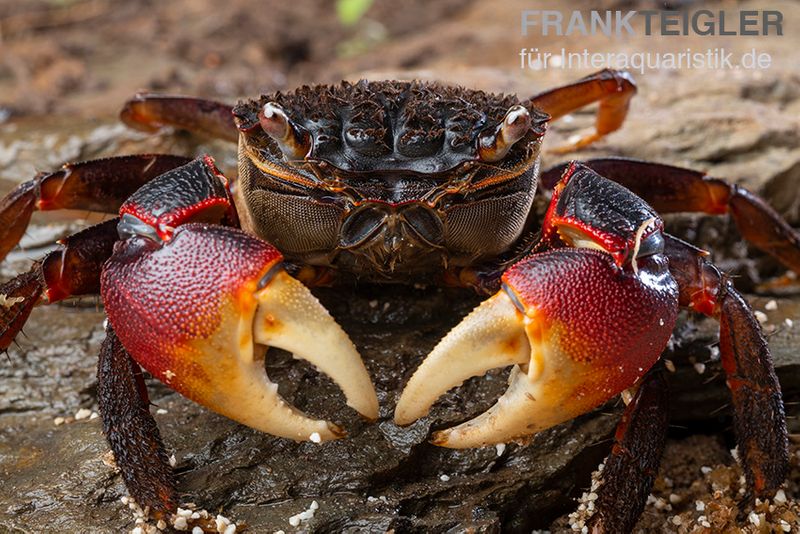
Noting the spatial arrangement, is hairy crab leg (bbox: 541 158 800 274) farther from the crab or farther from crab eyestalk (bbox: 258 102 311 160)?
crab eyestalk (bbox: 258 102 311 160)

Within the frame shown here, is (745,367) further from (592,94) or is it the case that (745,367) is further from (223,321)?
(223,321)

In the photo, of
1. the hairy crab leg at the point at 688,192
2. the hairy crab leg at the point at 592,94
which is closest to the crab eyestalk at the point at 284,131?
the hairy crab leg at the point at 688,192

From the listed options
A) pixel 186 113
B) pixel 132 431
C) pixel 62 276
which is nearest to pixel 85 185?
pixel 62 276

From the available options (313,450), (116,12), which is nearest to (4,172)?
(313,450)

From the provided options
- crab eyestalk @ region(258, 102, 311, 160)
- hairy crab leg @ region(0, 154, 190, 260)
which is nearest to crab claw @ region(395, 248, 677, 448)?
crab eyestalk @ region(258, 102, 311, 160)

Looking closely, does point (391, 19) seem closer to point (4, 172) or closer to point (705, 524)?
point (4, 172)

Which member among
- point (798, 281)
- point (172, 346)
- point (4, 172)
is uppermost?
point (172, 346)
